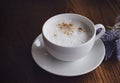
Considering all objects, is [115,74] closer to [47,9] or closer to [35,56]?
[35,56]

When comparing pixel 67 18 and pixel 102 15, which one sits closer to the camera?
pixel 67 18

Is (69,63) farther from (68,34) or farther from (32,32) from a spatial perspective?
(32,32)

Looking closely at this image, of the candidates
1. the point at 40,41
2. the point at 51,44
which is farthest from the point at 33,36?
the point at 51,44

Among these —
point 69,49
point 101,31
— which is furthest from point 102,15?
point 69,49

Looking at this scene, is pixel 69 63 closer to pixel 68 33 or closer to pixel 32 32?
pixel 68 33

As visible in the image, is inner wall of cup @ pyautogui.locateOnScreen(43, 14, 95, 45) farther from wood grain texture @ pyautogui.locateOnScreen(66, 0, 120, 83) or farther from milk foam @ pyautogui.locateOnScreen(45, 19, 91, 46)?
wood grain texture @ pyautogui.locateOnScreen(66, 0, 120, 83)

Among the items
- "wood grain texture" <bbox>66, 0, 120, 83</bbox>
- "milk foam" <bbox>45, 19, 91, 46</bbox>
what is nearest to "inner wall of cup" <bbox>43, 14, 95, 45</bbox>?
"milk foam" <bbox>45, 19, 91, 46</bbox>
